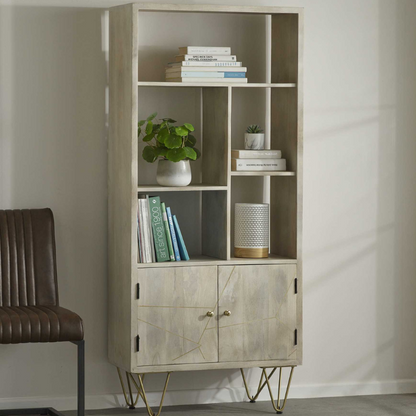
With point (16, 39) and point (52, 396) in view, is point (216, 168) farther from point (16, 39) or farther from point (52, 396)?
point (52, 396)

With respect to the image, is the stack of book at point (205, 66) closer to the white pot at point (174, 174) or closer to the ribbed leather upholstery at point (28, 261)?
the white pot at point (174, 174)

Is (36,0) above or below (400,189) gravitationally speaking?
above

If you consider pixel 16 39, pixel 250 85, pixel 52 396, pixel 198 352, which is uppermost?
pixel 16 39

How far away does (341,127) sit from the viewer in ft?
12.4

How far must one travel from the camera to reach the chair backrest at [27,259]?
10.7ft

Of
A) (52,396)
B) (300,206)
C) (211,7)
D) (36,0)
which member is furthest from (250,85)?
(52,396)

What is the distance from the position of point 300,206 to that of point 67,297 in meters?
1.19

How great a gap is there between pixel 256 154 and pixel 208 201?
1.21 feet

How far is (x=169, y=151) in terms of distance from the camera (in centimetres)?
323

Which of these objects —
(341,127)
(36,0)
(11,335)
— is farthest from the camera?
(341,127)

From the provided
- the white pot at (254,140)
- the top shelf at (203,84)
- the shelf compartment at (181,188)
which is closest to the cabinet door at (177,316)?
the shelf compartment at (181,188)

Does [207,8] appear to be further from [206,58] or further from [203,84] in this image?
[203,84]

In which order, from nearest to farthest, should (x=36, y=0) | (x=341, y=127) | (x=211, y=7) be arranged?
(x=211, y=7)
(x=36, y=0)
(x=341, y=127)

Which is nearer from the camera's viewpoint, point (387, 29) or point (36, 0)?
point (36, 0)
